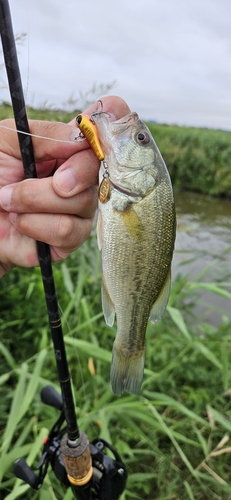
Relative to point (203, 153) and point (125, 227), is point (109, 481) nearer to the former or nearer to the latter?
point (125, 227)

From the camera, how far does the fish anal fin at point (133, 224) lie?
127cm

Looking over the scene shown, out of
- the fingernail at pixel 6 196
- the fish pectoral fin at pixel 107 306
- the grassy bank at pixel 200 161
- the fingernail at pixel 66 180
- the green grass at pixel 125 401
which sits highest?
the fingernail at pixel 66 180

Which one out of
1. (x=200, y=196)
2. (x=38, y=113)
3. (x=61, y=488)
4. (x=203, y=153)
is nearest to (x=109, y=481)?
(x=61, y=488)

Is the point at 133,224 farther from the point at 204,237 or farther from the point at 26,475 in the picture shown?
the point at 204,237

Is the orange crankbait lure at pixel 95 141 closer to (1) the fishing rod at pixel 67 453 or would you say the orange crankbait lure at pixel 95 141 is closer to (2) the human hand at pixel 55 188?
(2) the human hand at pixel 55 188

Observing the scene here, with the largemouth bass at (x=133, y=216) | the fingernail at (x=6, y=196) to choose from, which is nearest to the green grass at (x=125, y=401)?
the largemouth bass at (x=133, y=216)

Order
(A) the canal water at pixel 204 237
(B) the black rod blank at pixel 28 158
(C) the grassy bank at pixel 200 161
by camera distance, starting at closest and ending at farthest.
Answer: (B) the black rod blank at pixel 28 158 → (A) the canal water at pixel 204 237 → (C) the grassy bank at pixel 200 161

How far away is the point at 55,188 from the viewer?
1296 mm

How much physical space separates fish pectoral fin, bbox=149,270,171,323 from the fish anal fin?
0.18 m

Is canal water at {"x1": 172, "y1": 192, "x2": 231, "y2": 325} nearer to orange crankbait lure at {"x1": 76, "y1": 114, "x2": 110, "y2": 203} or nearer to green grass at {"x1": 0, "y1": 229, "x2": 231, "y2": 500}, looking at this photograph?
green grass at {"x1": 0, "y1": 229, "x2": 231, "y2": 500}

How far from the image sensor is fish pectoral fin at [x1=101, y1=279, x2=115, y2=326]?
1.40 metres

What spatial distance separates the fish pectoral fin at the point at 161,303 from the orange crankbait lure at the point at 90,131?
1.59ft

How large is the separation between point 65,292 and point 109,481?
1718 millimetres

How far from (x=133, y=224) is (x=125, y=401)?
148 cm
